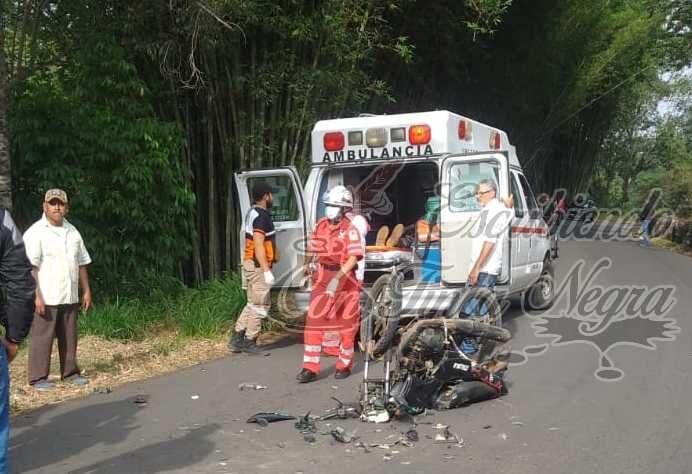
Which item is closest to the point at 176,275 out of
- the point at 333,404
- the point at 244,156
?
the point at 244,156

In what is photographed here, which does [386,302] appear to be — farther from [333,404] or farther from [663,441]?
[663,441]

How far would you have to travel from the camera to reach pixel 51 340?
636 centimetres

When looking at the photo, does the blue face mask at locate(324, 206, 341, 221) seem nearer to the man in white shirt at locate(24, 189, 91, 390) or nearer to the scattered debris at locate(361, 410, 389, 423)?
the scattered debris at locate(361, 410, 389, 423)

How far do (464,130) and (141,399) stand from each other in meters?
4.31

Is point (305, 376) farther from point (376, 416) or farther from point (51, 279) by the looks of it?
point (51, 279)

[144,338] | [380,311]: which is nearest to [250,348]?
[144,338]

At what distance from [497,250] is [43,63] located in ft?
18.5

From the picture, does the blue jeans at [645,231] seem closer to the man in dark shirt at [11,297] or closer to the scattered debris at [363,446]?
the scattered debris at [363,446]

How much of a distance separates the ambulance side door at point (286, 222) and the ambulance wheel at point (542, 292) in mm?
3687

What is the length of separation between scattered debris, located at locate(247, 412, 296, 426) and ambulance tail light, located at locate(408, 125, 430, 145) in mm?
3420

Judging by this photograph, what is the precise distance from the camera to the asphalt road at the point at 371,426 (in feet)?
14.8

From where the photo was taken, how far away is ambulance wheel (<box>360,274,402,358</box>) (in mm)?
5762

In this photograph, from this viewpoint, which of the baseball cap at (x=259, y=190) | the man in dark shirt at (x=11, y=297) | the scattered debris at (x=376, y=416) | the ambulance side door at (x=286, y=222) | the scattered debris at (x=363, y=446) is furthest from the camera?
the ambulance side door at (x=286, y=222)

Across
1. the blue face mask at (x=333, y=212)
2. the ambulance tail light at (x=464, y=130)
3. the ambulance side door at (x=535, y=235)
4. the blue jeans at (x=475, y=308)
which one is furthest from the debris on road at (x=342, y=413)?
the ambulance side door at (x=535, y=235)
